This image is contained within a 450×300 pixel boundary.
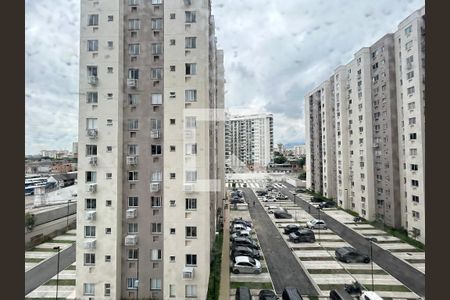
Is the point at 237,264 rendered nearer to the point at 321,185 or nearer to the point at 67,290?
the point at 67,290

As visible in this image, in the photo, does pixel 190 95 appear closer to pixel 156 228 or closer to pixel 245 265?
pixel 156 228

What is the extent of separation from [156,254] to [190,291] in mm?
584

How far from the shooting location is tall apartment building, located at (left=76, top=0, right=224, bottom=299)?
9.61 feet

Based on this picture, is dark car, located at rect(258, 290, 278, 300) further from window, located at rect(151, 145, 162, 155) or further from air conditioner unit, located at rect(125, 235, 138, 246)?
window, located at rect(151, 145, 162, 155)

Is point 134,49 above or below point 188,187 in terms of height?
above

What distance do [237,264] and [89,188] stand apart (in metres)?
2.42

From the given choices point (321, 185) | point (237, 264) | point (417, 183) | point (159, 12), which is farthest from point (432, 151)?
point (321, 185)

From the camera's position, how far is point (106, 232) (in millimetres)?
2924

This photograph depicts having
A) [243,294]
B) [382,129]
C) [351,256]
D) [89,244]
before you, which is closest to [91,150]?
[89,244]

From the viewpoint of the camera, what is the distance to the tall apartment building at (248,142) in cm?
626

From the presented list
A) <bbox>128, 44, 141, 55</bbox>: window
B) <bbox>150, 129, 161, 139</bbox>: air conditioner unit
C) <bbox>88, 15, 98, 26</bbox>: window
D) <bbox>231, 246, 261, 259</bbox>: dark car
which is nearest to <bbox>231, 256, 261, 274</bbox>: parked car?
<bbox>231, 246, 261, 259</bbox>: dark car

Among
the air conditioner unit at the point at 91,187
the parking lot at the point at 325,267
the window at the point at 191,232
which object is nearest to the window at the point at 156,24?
the air conditioner unit at the point at 91,187

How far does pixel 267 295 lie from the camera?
3145 millimetres

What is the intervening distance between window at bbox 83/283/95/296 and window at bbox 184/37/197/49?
2.99 meters
